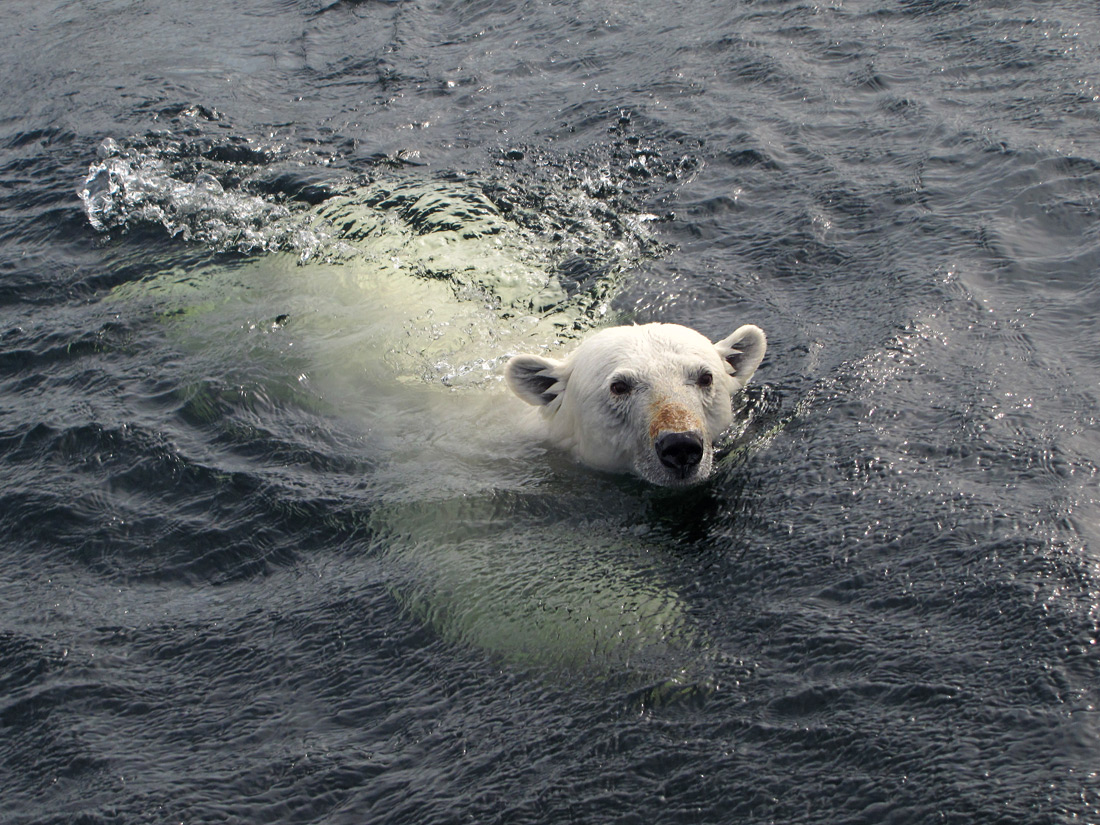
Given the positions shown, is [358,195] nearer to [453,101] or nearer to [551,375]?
[453,101]

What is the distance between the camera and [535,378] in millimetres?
6234

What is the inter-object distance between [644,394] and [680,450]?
444mm

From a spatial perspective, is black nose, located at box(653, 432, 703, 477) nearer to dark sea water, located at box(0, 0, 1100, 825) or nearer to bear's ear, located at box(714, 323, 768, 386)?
dark sea water, located at box(0, 0, 1100, 825)

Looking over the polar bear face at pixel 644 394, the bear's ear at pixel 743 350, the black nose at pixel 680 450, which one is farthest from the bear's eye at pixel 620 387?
the bear's ear at pixel 743 350

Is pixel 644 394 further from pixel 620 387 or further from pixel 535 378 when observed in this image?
pixel 535 378

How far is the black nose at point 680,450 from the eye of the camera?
5.16 meters

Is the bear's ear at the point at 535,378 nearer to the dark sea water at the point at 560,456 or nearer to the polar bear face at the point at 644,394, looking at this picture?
the polar bear face at the point at 644,394

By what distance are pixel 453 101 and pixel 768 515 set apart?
24.3ft

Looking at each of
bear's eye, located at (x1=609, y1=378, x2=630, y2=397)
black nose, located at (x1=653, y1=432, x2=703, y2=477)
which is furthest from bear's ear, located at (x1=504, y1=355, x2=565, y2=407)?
black nose, located at (x1=653, y1=432, x2=703, y2=477)

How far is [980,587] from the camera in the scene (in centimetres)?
454

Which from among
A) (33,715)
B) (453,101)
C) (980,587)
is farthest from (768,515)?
(453,101)

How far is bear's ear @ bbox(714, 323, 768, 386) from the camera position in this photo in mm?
6117

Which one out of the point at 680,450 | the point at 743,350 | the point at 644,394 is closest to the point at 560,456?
the point at 644,394

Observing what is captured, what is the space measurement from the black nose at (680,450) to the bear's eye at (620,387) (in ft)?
1.45
